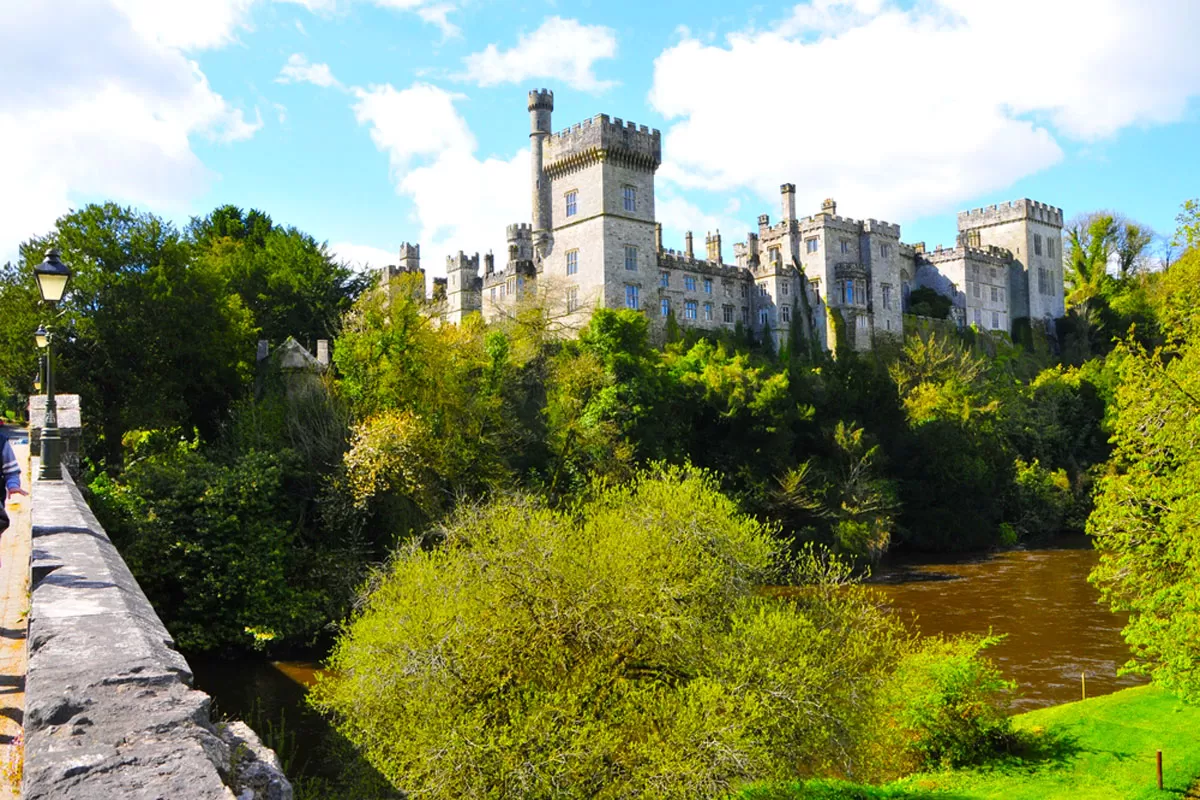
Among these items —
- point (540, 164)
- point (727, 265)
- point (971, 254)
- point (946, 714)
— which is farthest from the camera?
point (971, 254)

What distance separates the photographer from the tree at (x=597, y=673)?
1445 cm

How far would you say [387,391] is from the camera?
1229 inches

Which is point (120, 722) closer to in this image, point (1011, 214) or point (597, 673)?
point (597, 673)

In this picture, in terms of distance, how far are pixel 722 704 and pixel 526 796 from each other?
3484 mm

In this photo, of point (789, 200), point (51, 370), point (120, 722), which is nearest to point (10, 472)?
point (51, 370)

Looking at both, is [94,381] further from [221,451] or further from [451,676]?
[451,676]

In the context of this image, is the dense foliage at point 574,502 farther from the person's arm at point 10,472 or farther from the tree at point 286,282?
the person's arm at point 10,472

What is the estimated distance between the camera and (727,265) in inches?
2485

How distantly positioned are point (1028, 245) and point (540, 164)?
1769 inches

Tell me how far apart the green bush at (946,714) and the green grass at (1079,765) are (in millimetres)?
558

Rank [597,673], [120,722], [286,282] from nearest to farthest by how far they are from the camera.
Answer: [120,722] < [597,673] < [286,282]

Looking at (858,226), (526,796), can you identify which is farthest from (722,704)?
(858,226)

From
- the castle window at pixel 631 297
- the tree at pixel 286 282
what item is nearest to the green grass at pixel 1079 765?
the tree at pixel 286 282

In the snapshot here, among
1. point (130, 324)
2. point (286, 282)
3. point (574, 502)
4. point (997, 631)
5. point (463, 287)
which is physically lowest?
point (997, 631)
